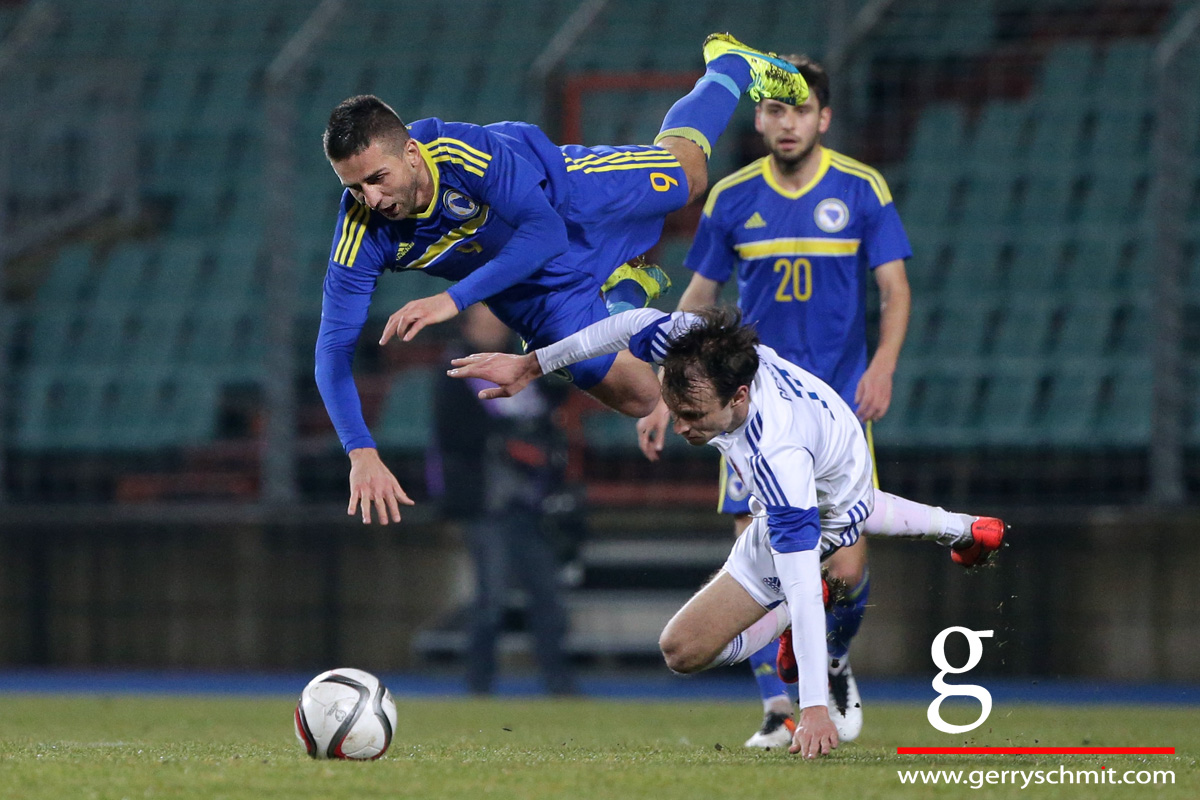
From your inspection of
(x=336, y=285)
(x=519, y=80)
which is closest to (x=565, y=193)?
(x=336, y=285)

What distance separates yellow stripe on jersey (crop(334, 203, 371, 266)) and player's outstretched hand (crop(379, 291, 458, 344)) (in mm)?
596

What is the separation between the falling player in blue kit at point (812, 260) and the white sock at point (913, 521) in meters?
0.59

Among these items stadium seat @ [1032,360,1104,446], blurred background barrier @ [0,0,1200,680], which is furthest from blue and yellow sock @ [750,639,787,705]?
stadium seat @ [1032,360,1104,446]

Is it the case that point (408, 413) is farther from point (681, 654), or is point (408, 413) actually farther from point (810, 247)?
point (681, 654)

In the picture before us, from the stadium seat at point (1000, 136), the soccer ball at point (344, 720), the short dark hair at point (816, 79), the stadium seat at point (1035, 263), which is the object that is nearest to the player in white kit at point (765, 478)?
the soccer ball at point (344, 720)

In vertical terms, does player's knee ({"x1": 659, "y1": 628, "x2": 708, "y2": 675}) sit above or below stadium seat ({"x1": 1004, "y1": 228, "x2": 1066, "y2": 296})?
below

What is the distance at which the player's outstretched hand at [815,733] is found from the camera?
463 centimetres

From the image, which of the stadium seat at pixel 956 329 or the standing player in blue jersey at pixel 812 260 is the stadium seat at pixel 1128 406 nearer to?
the stadium seat at pixel 956 329

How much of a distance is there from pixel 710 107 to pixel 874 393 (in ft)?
4.42

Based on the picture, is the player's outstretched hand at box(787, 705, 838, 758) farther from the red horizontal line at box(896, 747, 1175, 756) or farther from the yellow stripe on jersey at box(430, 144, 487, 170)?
the yellow stripe on jersey at box(430, 144, 487, 170)

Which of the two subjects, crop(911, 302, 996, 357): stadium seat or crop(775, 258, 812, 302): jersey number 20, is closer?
crop(775, 258, 812, 302): jersey number 20

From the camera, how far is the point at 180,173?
1276cm

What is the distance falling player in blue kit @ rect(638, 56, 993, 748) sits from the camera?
6445mm

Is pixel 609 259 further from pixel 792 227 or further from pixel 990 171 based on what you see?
pixel 990 171
